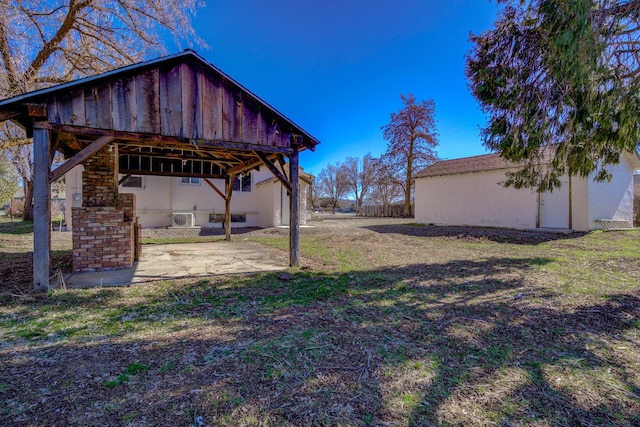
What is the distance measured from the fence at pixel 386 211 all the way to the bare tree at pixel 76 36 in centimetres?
2546

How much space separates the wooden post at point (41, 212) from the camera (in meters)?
4.50

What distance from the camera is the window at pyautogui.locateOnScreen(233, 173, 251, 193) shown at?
52.4 feet

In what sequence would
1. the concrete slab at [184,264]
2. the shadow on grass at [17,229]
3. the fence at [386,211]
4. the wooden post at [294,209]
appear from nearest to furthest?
1. the concrete slab at [184,264]
2. the wooden post at [294,209]
3. the shadow on grass at [17,229]
4. the fence at [386,211]

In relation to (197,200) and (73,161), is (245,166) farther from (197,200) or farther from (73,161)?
(197,200)

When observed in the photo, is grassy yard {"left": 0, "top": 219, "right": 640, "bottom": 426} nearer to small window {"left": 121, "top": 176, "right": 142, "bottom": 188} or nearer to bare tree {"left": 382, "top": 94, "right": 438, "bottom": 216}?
small window {"left": 121, "top": 176, "right": 142, "bottom": 188}

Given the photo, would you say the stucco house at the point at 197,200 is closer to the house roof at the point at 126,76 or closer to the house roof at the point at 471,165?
the house roof at the point at 126,76

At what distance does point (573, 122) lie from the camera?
5.65 meters

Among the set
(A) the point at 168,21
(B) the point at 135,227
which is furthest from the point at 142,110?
(A) the point at 168,21

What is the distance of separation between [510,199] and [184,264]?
1500 centimetres

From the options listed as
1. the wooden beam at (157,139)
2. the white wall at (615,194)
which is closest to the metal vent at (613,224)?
the white wall at (615,194)

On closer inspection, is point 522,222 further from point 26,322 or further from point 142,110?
point 26,322

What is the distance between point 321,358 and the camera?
2680 millimetres

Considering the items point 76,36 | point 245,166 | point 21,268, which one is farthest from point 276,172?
point 76,36

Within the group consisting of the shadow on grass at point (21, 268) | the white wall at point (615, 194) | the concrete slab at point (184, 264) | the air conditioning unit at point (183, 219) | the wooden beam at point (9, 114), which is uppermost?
the wooden beam at point (9, 114)
